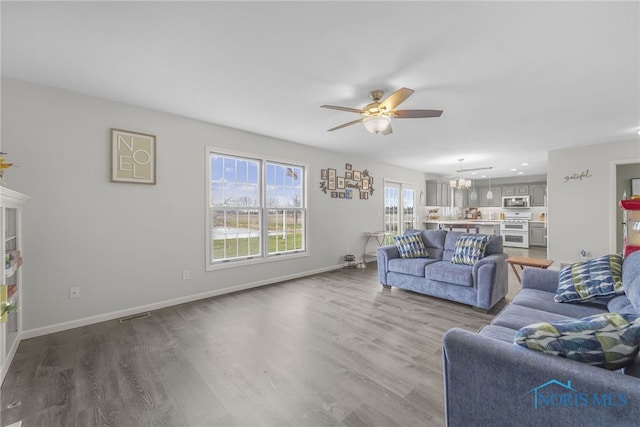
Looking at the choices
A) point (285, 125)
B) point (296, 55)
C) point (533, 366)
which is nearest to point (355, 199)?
point (285, 125)

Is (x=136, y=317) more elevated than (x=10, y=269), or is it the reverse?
(x=10, y=269)

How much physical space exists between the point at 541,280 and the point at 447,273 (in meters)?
1.02

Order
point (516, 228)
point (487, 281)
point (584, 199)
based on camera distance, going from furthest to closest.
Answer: point (516, 228), point (584, 199), point (487, 281)

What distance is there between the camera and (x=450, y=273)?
3402mm

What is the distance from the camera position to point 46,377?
1.95 metres

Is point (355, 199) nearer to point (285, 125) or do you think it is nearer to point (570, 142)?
point (285, 125)

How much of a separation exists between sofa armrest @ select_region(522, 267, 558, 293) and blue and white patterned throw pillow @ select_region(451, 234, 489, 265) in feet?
2.81

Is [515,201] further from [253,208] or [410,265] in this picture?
[253,208]

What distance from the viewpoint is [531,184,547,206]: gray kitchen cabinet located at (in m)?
8.63

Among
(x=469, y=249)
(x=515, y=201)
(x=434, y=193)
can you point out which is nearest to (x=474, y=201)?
(x=515, y=201)

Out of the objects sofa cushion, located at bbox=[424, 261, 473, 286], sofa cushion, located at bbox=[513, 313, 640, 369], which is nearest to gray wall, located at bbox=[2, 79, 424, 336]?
sofa cushion, located at bbox=[424, 261, 473, 286]

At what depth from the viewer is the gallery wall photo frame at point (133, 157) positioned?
3.04 metres

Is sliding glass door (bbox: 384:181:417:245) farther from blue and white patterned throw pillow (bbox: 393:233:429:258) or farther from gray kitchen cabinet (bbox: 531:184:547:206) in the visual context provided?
gray kitchen cabinet (bbox: 531:184:547:206)

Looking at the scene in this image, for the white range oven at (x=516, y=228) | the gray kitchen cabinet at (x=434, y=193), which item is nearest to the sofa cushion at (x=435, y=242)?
the gray kitchen cabinet at (x=434, y=193)
